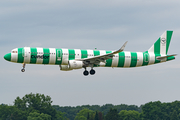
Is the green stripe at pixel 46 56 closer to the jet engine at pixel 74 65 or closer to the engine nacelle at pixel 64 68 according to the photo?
the jet engine at pixel 74 65

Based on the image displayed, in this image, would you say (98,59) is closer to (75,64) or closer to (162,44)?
(75,64)

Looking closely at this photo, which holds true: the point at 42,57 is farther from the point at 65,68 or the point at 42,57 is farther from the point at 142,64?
the point at 142,64

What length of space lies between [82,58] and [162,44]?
22.0 metres

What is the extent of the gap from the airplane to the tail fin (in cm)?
146

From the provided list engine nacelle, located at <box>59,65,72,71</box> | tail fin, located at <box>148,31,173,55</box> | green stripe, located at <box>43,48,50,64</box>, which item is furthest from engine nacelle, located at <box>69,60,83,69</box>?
tail fin, located at <box>148,31,173,55</box>

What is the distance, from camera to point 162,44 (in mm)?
88188

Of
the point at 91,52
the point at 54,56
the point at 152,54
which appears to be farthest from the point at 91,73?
the point at 152,54

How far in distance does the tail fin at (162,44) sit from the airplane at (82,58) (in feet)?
4.81

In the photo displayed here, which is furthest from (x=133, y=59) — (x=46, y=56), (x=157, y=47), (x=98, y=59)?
(x=46, y=56)

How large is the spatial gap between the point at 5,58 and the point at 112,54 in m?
21.2

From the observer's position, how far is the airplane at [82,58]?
7381 centimetres

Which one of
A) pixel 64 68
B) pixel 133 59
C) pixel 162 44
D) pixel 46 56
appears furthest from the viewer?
pixel 162 44

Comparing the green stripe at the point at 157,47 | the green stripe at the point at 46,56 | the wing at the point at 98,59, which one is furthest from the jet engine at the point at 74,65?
the green stripe at the point at 157,47

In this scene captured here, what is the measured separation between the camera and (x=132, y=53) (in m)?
82.6
